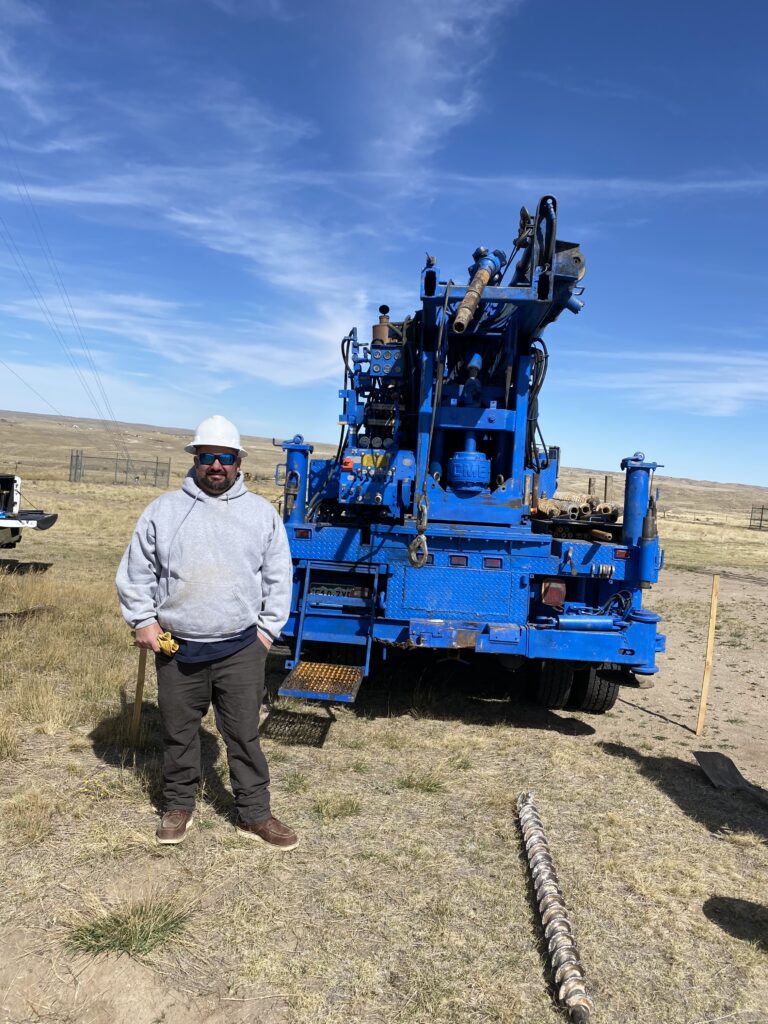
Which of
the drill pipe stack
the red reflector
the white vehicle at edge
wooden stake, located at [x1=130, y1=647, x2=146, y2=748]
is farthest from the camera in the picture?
the white vehicle at edge

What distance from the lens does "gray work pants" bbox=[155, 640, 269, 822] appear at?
362 centimetres

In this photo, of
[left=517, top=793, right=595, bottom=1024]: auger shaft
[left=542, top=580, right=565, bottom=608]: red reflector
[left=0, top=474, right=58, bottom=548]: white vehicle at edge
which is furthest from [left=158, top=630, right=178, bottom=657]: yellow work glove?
[left=0, top=474, right=58, bottom=548]: white vehicle at edge

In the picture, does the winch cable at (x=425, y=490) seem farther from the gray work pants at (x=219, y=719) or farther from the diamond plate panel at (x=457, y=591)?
the gray work pants at (x=219, y=719)

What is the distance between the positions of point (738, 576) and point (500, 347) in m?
14.2

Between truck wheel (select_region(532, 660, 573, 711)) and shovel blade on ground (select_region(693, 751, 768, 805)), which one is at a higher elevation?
truck wheel (select_region(532, 660, 573, 711))

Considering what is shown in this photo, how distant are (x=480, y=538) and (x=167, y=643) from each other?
9.13 feet

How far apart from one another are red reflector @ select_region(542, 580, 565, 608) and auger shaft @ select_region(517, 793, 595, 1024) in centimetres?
195

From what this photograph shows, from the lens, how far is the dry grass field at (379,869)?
267 centimetres

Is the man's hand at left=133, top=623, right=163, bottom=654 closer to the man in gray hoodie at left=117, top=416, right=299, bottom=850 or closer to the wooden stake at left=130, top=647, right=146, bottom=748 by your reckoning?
the man in gray hoodie at left=117, top=416, right=299, bottom=850

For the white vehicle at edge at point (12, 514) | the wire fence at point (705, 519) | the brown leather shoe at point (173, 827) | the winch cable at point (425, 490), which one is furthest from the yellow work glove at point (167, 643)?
the wire fence at point (705, 519)

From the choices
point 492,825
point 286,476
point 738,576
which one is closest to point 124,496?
point 738,576

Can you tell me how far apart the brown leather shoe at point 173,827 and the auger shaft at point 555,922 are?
1.66m

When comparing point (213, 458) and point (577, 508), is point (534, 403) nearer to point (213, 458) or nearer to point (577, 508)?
point (577, 508)

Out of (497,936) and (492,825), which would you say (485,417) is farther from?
(497,936)
